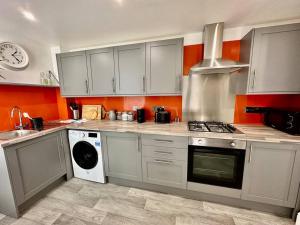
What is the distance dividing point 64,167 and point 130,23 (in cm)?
241

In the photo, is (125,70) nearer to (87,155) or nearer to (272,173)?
(87,155)

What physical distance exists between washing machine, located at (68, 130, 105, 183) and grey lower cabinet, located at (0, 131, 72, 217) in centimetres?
17

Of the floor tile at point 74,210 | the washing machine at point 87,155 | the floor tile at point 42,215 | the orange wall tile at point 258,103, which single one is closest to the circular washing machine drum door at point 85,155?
the washing machine at point 87,155

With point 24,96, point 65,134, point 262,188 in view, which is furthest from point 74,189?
point 262,188

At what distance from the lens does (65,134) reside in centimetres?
217

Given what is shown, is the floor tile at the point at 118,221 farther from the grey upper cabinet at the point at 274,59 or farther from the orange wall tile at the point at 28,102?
the grey upper cabinet at the point at 274,59

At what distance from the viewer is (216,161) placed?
5.38ft

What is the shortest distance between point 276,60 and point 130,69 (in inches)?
74.9

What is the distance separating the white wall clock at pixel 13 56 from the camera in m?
1.83

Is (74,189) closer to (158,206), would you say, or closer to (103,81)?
(158,206)

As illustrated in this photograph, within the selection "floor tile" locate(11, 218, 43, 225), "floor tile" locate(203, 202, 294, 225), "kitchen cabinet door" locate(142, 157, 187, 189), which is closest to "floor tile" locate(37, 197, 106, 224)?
"floor tile" locate(11, 218, 43, 225)

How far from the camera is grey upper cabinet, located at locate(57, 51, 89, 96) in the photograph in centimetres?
235

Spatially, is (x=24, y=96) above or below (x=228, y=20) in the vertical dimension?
below

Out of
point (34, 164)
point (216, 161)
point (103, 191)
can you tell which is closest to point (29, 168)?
point (34, 164)
